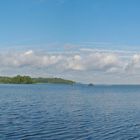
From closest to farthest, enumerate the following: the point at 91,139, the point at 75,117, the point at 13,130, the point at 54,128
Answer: the point at 91,139 → the point at 13,130 → the point at 54,128 → the point at 75,117

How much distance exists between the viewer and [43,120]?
53.8 m

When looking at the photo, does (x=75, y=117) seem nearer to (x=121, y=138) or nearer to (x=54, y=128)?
(x=54, y=128)

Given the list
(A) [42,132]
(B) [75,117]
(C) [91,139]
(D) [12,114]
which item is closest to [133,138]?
(C) [91,139]

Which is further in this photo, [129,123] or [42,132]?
[129,123]

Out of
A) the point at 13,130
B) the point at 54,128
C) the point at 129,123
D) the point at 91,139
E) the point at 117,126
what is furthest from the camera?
the point at 129,123

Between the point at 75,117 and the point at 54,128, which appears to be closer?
the point at 54,128

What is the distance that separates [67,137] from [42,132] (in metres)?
3.98

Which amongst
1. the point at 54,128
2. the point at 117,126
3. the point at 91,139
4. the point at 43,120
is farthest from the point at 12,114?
the point at 91,139

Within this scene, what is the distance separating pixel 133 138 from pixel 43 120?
16.8 metres

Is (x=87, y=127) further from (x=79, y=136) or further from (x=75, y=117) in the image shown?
(x=75, y=117)

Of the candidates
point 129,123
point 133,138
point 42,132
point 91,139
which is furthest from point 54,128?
point 129,123

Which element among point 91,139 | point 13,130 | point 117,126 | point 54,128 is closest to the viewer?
point 91,139

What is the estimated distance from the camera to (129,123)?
178ft

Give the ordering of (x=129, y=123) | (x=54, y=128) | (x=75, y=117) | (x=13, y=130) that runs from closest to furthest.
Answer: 1. (x=13, y=130)
2. (x=54, y=128)
3. (x=129, y=123)
4. (x=75, y=117)
